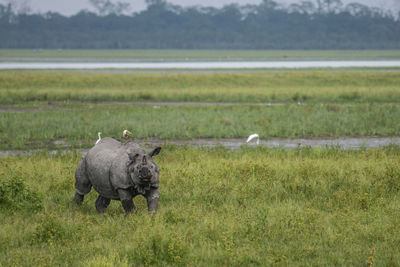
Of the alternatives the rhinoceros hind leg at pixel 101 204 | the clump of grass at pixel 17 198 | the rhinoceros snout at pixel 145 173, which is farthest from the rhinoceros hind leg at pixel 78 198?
the rhinoceros snout at pixel 145 173

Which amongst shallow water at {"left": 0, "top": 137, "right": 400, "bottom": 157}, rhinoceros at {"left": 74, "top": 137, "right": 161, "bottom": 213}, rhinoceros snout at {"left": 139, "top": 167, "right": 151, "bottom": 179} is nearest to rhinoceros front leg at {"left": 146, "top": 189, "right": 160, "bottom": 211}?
rhinoceros at {"left": 74, "top": 137, "right": 161, "bottom": 213}

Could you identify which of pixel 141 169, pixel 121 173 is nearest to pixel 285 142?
pixel 121 173

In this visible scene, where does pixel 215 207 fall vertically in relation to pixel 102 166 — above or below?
below

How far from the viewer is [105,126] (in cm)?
2436

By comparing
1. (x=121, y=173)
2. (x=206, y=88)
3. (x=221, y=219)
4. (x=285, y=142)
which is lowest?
(x=206, y=88)

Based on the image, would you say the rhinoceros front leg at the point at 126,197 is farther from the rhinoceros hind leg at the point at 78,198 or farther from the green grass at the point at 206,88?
the green grass at the point at 206,88

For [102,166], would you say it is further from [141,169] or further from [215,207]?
[215,207]

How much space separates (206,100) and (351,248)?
100 feet

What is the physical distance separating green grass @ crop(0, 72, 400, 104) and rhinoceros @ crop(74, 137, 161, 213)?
93.2ft

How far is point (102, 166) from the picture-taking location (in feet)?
33.2

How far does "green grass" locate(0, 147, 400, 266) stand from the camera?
28.1 ft

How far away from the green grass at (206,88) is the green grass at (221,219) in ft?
81.6

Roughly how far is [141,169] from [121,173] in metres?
0.67

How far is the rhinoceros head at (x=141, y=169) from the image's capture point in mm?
9164
